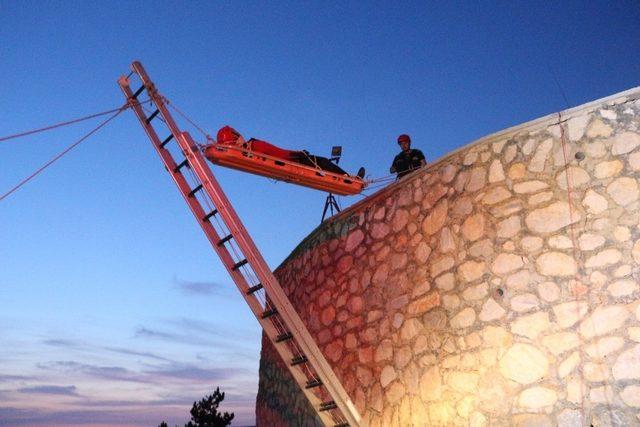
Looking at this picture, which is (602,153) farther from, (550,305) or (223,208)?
(223,208)

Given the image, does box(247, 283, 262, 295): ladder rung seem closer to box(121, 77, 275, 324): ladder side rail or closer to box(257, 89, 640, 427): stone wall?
box(121, 77, 275, 324): ladder side rail

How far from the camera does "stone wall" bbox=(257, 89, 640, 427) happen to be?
473 cm

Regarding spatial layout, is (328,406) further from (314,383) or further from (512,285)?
(512,285)

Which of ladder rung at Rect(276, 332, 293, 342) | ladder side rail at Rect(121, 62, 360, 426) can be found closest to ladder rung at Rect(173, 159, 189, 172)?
ladder side rail at Rect(121, 62, 360, 426)

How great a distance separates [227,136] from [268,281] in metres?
1.61

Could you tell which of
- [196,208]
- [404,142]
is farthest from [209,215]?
[404,142]

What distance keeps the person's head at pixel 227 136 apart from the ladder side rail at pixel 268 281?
269 mm

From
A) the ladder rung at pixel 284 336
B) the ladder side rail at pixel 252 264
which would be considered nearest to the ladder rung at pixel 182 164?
the ladder side rail at pixel 252 264

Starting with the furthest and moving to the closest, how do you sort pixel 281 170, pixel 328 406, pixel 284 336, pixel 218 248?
pixel 281 170, pixel 218 248, pixel 284 336, pixel 328 406

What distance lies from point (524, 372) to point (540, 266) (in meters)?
0.82

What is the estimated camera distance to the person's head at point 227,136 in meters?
6.84

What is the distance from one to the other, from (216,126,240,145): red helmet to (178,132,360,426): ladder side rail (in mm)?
269

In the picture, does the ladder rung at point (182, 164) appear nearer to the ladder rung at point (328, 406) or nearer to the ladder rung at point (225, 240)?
the ladder rung at point (225, 240)

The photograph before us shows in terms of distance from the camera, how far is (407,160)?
7516 mm
